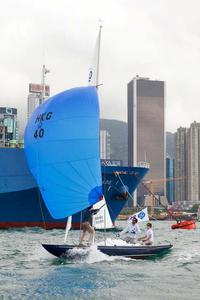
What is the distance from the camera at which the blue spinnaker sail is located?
20328mm

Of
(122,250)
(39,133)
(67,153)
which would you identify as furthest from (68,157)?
(122,250)

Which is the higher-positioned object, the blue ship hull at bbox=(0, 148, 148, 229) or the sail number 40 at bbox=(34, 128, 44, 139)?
the sail number 40 at bbox=(34, 128, 44, 139)

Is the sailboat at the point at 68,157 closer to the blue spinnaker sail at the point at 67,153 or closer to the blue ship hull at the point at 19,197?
the blue spinnaker sail at the point at 67,153

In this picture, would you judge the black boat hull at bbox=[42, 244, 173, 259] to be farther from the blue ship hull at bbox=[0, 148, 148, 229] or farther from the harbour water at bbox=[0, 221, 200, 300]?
the blue ship hull at bbox=[0, 148, 148, 229]

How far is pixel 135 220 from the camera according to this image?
23.0 meters

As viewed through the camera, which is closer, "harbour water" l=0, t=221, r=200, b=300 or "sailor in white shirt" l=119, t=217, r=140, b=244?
"harbour water" l=0, t=221, r=200, b=300

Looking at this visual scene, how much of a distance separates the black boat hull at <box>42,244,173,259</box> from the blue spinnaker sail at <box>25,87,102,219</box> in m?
1.22

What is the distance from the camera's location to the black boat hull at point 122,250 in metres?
20.3

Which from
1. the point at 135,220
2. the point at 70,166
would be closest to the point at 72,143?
the point at 70,166

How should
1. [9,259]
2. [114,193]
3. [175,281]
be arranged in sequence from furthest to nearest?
1. [114,193]
2. [9,259]
3. [175,281]

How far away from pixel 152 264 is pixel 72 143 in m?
5.68

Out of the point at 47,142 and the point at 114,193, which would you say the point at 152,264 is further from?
the point at 114,193

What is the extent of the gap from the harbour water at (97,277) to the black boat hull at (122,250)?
0.24 metres

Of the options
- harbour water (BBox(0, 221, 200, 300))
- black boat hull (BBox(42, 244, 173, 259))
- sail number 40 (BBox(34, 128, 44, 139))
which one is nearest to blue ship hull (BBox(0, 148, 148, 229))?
harbour water (BBox(0, 221, 200, 300))
